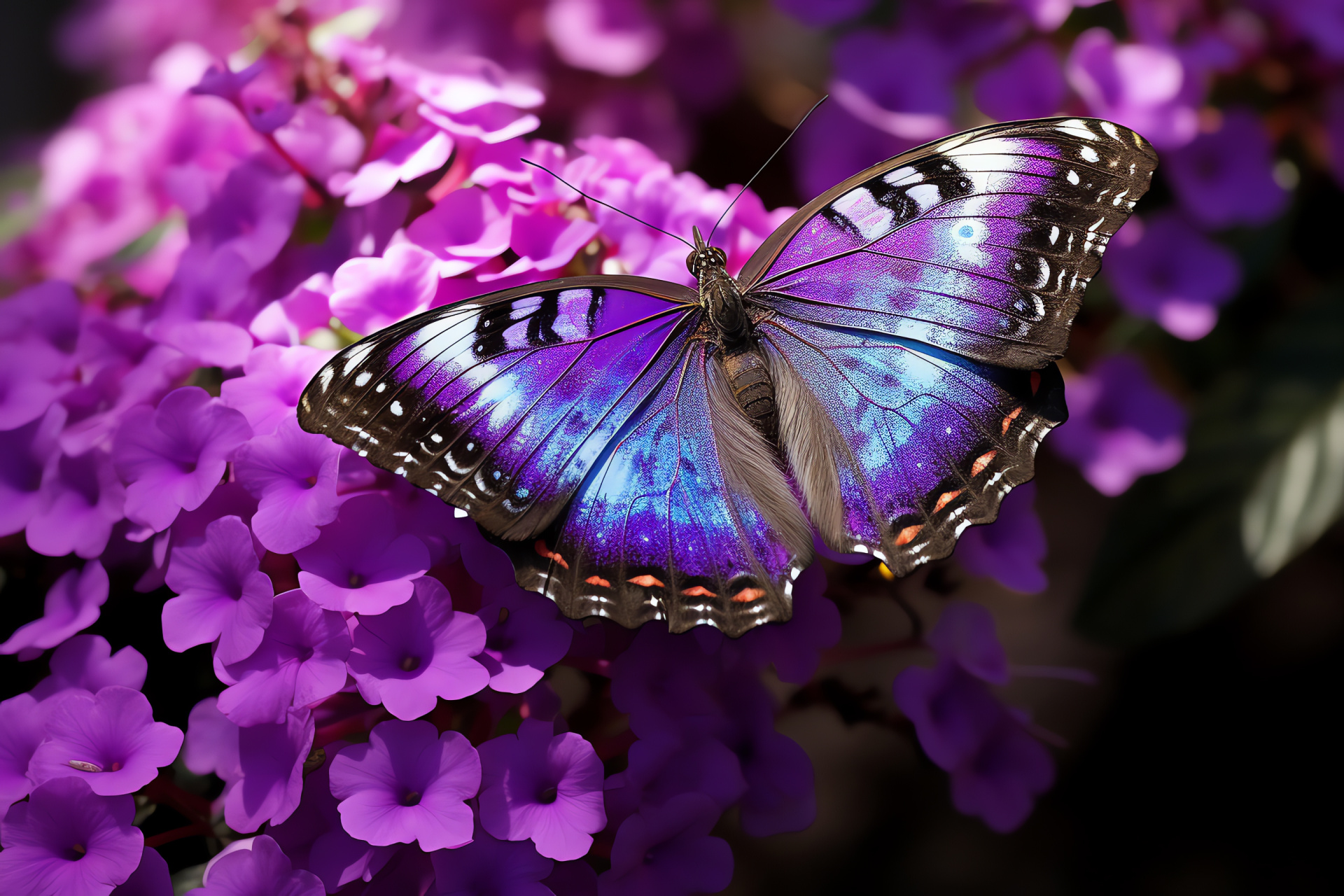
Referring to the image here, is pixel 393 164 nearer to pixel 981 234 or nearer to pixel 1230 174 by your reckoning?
pixel 981 234

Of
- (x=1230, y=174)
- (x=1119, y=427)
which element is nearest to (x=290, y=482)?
(x=1119, y=427)

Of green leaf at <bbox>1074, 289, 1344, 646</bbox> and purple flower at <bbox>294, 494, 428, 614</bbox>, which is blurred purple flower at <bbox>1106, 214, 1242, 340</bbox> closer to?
green leaf at <bbox>1074, 289, 1344, 646</bbox>

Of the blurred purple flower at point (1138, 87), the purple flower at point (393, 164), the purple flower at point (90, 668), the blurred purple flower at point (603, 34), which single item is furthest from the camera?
the blurred purple flower at point (603, 34)

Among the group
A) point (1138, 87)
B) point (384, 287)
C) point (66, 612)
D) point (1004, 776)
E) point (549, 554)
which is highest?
point (1138, 87)

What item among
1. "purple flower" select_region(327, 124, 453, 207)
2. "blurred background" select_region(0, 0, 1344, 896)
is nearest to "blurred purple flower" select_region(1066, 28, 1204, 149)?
"blurred background" select_region(0, 0, 1344, 896)

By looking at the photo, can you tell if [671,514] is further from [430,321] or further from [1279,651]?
[1279,651]

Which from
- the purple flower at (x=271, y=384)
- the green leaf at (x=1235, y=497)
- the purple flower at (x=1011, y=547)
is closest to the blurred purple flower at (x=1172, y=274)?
the green leaf at (x=1235, y=497)

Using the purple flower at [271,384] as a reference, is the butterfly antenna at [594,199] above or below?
above

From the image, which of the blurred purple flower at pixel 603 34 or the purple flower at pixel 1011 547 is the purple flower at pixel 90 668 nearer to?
the purple flower at pixel 1011 547
